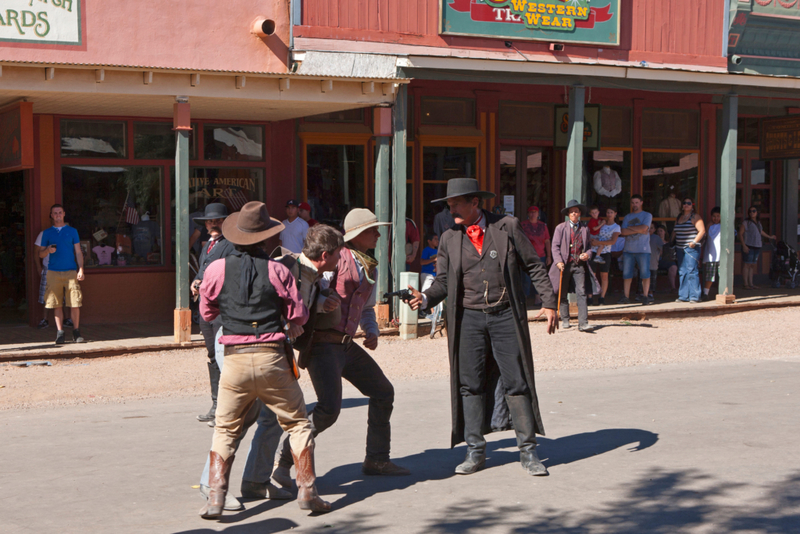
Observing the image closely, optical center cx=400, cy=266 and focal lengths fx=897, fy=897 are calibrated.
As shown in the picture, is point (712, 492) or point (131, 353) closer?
point (712, 492)

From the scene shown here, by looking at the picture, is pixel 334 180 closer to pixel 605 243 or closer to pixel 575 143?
pixel 575 143

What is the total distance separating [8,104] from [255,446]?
8160mm

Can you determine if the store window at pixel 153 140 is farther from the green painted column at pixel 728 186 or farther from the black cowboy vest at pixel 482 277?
the green painted column at pixel 728 186

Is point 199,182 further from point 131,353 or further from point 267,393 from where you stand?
point 267,393

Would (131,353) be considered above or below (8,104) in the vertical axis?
below

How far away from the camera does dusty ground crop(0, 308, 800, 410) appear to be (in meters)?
9.05

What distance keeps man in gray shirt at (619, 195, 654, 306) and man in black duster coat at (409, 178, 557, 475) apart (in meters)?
9.11

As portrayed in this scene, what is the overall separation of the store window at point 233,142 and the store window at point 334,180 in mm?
836

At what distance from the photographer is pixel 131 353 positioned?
35.9 feet

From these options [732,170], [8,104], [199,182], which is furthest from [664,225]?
→ [8,104]

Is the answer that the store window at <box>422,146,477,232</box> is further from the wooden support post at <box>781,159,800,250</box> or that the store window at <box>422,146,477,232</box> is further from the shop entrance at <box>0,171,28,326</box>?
the wooden support post at <box>781,159,800,250</box>

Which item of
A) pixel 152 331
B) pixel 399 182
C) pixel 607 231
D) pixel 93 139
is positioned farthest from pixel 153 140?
pixel 607 231

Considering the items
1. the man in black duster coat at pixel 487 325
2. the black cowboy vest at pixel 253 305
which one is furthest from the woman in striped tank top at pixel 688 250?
the black cowboy vest at pixel 253 305

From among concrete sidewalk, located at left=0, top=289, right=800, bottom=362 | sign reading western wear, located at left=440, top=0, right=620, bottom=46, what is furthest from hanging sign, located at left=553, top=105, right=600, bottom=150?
A: concrete sidewalk, located at left=0, top=289, right=800, bottom=362
